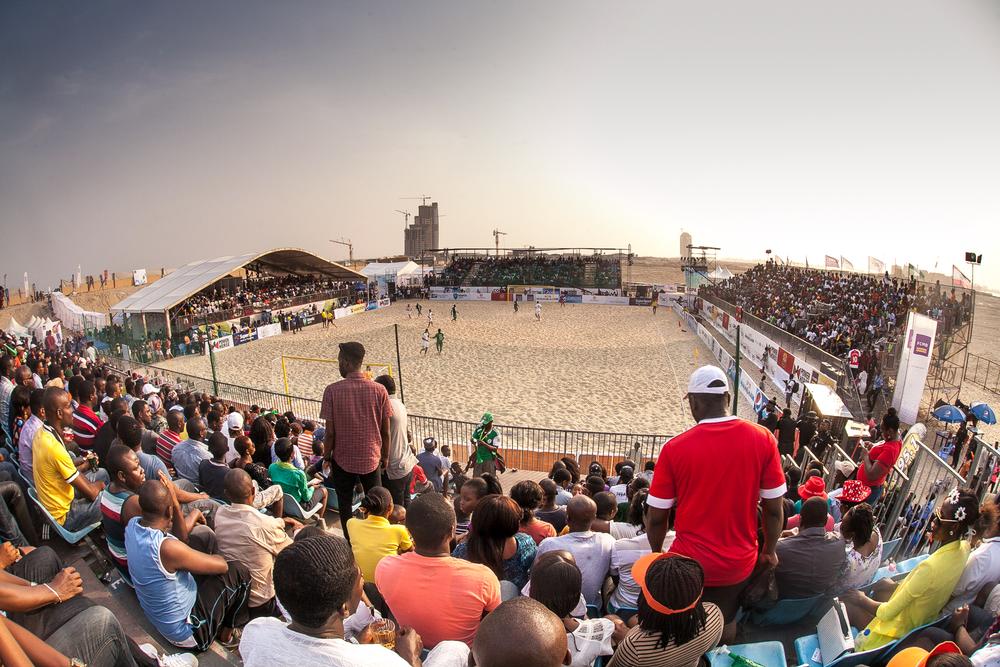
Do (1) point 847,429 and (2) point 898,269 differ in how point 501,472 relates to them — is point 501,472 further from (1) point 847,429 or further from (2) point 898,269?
(2) point 898,269

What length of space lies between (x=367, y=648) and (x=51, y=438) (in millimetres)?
4142

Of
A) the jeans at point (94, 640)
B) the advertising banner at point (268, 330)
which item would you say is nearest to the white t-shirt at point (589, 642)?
the jeans at point (94, 640)

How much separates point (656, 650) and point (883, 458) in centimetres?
482

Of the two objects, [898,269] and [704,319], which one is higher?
[898,269]

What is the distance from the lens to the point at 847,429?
935 cm

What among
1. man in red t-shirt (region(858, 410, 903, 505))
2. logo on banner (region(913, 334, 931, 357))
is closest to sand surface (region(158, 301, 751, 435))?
logo on banner (region(913, 334, 931, 357))

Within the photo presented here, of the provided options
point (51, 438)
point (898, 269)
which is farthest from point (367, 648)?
point (898, 269)

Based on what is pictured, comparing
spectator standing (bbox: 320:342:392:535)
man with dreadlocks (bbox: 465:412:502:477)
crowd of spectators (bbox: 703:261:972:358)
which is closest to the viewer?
spectator standing (bbox: 320:342:392:535)

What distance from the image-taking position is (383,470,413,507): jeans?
15.4 ft

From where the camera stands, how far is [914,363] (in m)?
11.1

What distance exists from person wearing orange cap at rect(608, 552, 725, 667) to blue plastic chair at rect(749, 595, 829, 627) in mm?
1244

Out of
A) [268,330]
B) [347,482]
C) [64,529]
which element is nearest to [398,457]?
[347,482]

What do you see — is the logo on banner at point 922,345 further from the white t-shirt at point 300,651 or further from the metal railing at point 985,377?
the white t-shirt at point 300,651

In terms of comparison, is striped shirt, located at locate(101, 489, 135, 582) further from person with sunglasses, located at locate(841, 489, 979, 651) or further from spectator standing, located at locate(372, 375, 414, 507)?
person with sunglasses, located at locate(841, 489, 979, 651)
